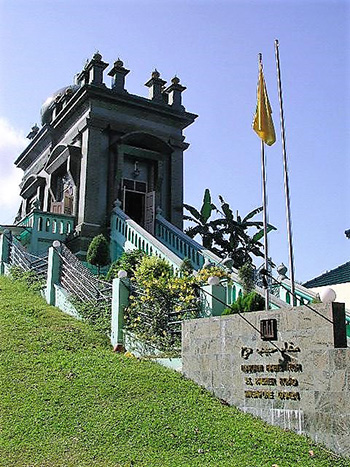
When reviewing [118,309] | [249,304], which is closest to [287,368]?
[249,304]

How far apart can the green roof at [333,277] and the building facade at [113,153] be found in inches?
213

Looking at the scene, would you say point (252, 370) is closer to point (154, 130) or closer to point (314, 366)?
point (314, 366)

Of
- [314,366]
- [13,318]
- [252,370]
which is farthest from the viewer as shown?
[13,318]

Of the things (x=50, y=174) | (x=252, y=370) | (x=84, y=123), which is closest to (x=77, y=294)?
(x=252, y=370)

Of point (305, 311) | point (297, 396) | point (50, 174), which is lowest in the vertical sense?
point (297, 396)

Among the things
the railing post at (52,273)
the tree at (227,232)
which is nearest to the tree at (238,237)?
the tree at (227,232)

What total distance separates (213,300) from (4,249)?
10.2 metres

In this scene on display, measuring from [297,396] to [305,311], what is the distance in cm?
104

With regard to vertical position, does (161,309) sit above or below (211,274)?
below

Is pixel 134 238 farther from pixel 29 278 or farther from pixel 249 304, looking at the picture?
pixel 249 304

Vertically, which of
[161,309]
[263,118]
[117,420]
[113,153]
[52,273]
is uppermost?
[113,153]

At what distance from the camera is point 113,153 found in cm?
2130

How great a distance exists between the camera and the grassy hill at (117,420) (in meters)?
6.52

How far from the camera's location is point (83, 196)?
66.7 feet
